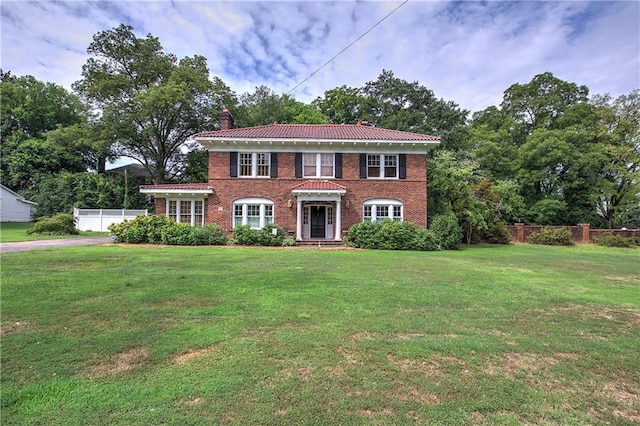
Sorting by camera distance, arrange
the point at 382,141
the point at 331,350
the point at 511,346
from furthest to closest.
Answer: the point at 382,141
the point at 511,346
the point at 331,350

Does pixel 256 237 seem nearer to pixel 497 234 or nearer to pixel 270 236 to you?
pixel 270 236

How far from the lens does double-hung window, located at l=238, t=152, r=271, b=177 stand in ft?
64.4

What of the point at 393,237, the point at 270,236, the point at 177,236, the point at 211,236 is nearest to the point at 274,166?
the point at 270,236

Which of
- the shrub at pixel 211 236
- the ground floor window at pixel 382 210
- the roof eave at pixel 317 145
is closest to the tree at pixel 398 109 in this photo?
the roof eave at pixel 317 145

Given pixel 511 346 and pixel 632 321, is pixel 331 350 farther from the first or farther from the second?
pixel 632 321

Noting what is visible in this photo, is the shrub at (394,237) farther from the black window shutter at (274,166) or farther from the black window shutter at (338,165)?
the black window shutter at (274,166)

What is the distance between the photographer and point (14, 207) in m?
32.1

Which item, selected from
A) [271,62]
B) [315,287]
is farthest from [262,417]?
[271,62]

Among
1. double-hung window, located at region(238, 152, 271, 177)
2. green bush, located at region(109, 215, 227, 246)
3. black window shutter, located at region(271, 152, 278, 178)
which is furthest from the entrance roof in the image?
green bush, located at region(109, 215, 227, 246)

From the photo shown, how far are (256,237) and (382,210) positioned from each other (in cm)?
765

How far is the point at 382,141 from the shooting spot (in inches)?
754

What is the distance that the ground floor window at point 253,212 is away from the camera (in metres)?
19.5

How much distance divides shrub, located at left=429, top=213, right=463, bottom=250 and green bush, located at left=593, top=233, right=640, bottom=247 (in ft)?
41.3

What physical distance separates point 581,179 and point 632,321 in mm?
31022
